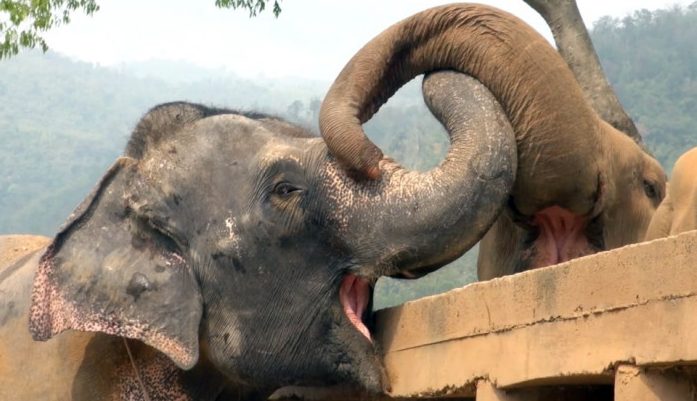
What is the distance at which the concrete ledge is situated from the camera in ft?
9.57

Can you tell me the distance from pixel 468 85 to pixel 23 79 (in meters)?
130

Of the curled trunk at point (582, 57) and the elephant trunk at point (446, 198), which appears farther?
the curled trunk at point (582, 57)

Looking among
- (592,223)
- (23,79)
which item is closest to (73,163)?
(23,79)

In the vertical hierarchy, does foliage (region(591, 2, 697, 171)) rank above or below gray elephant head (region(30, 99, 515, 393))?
below

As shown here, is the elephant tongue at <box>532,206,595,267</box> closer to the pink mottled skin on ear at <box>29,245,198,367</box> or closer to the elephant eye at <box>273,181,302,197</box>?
the elephant eye at <box>273,181,302,197</box>

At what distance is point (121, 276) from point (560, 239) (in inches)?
52.4

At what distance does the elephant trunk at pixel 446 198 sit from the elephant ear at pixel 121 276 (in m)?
0.55

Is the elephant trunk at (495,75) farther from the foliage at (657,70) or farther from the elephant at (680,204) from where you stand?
the foliage at (657,70)

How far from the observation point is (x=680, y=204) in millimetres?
4625

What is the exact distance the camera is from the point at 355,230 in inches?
161

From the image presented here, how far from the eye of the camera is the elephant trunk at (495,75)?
13.7 feet

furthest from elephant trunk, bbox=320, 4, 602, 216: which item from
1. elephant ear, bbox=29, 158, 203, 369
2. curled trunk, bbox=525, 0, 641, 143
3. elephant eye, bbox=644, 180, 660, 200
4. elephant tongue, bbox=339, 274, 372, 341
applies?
curled trunk, bbox=525, 0, 641, 143

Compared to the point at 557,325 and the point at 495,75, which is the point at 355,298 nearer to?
the point at 495,75

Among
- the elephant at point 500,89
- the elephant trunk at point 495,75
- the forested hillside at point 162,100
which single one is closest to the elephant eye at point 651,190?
the elephant at point 500,89
